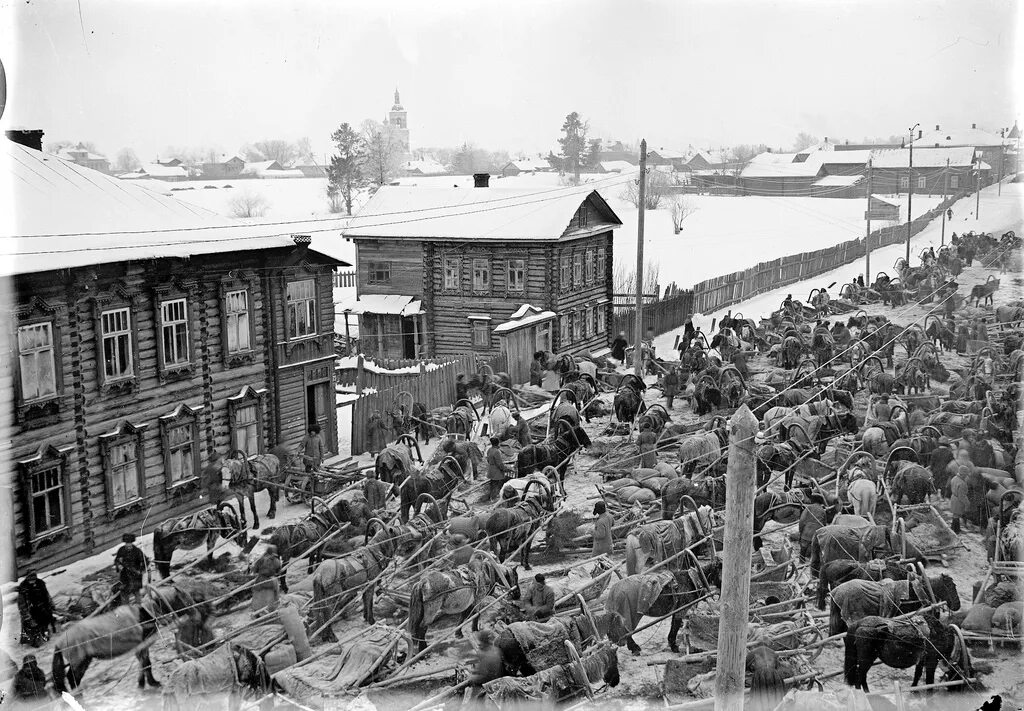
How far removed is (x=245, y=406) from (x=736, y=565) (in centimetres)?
1409

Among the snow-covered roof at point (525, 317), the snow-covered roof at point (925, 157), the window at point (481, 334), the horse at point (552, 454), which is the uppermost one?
the snow-covered roof at point (925, 157)

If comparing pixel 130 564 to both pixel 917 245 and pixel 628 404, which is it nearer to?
pixel 628 404

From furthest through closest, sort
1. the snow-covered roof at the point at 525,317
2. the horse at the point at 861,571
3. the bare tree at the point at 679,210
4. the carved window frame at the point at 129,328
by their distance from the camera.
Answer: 1. the bare tree at the point at 679,210
2. the snow-covered roof at the point at 525,317
3. the carved window frame at the point at 129,328
4. the horse at the point at 861,571

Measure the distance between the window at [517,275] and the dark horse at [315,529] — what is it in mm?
17358

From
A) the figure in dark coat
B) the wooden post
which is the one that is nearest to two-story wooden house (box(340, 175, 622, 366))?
the figure in dark coat

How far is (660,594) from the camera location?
12172 mm

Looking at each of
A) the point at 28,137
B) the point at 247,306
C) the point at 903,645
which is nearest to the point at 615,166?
the point at 247,306

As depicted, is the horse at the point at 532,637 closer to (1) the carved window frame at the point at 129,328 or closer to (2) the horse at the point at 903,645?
(2) the horse at the point at 903,645

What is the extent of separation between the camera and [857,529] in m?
13.4

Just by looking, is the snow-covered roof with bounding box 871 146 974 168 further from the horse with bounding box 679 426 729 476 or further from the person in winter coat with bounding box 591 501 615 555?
the person in winter coat with bounding box 591 501 615 555

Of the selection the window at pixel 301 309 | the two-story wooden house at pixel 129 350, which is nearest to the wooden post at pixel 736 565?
the two-story wooden house at pixel 129 350

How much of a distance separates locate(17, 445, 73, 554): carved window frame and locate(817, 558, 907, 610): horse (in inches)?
478

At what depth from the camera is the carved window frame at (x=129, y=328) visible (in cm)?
1666

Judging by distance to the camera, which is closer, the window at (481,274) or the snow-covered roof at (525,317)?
the snow-covered roof at (525,317)
